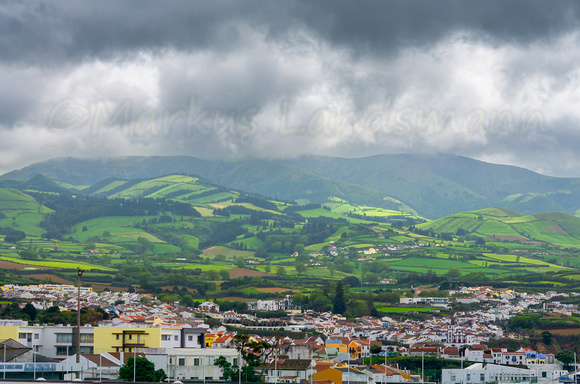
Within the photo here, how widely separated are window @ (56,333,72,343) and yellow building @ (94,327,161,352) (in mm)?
1649

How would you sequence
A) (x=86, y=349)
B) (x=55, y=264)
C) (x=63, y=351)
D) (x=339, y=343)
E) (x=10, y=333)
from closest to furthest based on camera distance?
1. (x=10, y=333)
2. (x=63, y=351)
3. (x=86, y=349)
4. (x=339, y=343)
5. (x=55, y=264)

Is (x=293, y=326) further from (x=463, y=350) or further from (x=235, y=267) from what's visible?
(x=235, y=267)

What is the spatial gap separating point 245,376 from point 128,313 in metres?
50.7

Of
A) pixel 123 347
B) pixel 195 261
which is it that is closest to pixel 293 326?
pixel 123 347

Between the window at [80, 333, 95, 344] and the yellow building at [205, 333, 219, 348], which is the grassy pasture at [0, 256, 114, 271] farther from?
the window at [80, 333, 95, 344]

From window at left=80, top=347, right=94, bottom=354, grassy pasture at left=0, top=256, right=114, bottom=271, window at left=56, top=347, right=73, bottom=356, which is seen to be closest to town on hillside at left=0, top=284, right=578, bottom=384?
window at left=56, top=347, right=73, bottom=356

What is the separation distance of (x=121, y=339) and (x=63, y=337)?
365 centimetres

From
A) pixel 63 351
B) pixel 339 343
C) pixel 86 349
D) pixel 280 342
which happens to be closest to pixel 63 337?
pixel 63 351

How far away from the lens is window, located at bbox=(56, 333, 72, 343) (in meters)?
54.0

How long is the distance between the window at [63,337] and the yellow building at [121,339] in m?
1.65

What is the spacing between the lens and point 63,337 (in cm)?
5444

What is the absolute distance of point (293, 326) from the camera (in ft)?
331

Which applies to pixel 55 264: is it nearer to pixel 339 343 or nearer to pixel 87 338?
pixel 339 343

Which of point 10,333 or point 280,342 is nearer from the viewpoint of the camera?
point 10,333
